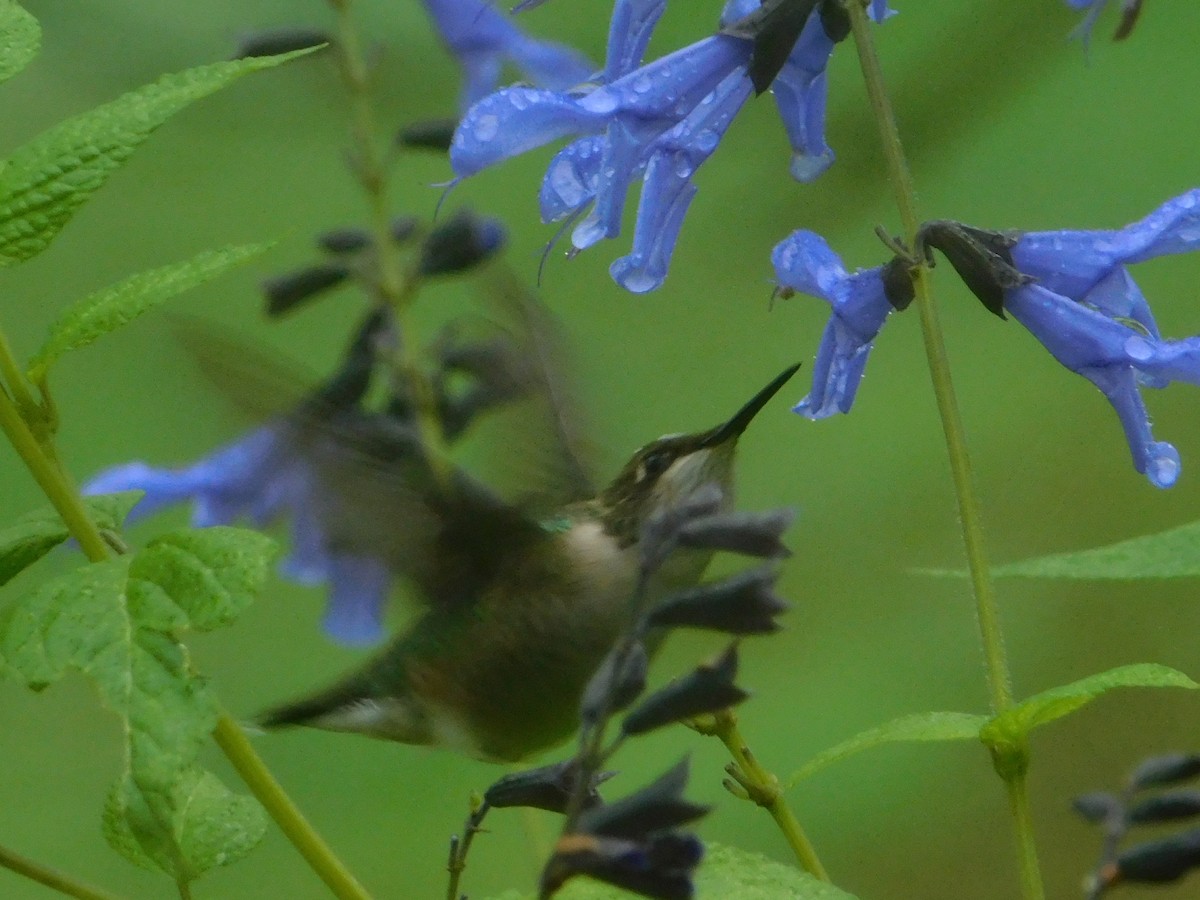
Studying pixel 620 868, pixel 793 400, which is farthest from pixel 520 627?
pixel 793 400

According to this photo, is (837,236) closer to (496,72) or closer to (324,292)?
(496,72)

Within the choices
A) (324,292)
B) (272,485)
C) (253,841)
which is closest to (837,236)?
(324,292)

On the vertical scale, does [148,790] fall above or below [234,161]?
below

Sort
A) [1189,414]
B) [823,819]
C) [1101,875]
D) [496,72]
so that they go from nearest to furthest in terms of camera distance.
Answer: [1101,875] → [496,72] → [823,819] → [1189,414]

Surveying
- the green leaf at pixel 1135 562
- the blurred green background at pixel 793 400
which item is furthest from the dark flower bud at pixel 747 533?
the blurred green background at pixel 793 400

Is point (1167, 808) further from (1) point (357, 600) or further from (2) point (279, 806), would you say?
(1) point (357, 600)

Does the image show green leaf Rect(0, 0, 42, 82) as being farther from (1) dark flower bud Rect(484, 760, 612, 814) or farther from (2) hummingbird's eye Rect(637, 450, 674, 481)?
(2) hummingbird's eye Rect(637, 450, 674, 481)
